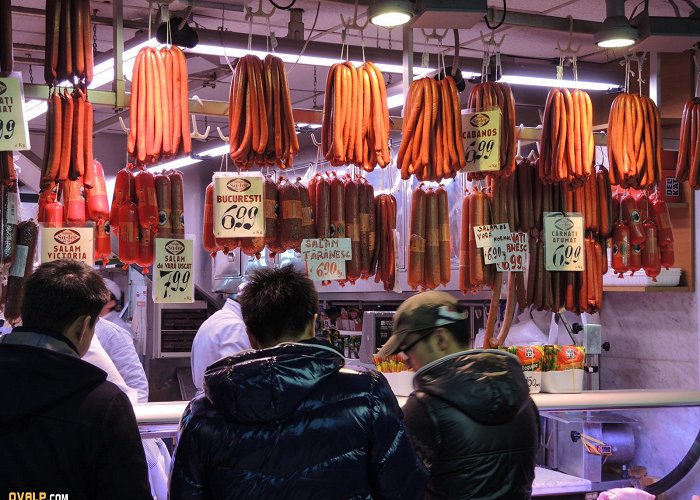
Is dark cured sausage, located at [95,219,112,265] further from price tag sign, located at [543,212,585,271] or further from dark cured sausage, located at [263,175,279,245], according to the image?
price tag sign, located at [543,212,585,271]

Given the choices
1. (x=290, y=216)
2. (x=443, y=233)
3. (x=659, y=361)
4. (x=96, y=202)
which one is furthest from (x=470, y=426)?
(x=659, y=361)

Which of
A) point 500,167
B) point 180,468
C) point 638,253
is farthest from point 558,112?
point 180,468

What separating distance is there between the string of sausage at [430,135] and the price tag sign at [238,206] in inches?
31.2

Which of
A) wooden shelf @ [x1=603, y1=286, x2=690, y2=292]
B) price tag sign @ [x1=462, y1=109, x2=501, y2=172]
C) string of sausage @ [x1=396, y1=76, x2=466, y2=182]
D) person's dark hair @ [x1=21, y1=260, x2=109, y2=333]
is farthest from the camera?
wooden shelf @ [x1=603, y1=286, x2=690, y2=292]

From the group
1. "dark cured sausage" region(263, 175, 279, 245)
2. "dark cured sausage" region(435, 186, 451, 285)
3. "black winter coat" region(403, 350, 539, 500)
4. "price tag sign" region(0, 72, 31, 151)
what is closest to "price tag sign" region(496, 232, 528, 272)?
"dark cured sausage" region(435, 186, 451, 285)

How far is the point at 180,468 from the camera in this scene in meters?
2.80

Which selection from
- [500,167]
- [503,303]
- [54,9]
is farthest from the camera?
[503,303]

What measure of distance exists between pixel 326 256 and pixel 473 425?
1763 mm

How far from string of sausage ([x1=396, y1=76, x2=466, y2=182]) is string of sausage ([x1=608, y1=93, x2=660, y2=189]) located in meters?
1.11

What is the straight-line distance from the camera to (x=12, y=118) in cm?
388

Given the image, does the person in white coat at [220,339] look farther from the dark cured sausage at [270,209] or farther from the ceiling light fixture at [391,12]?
the ceiling light fixture at [391,12]

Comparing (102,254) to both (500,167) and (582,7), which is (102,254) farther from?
(582,7)

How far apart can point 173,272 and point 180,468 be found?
1.74m

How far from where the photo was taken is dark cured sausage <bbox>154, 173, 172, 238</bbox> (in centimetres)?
452
